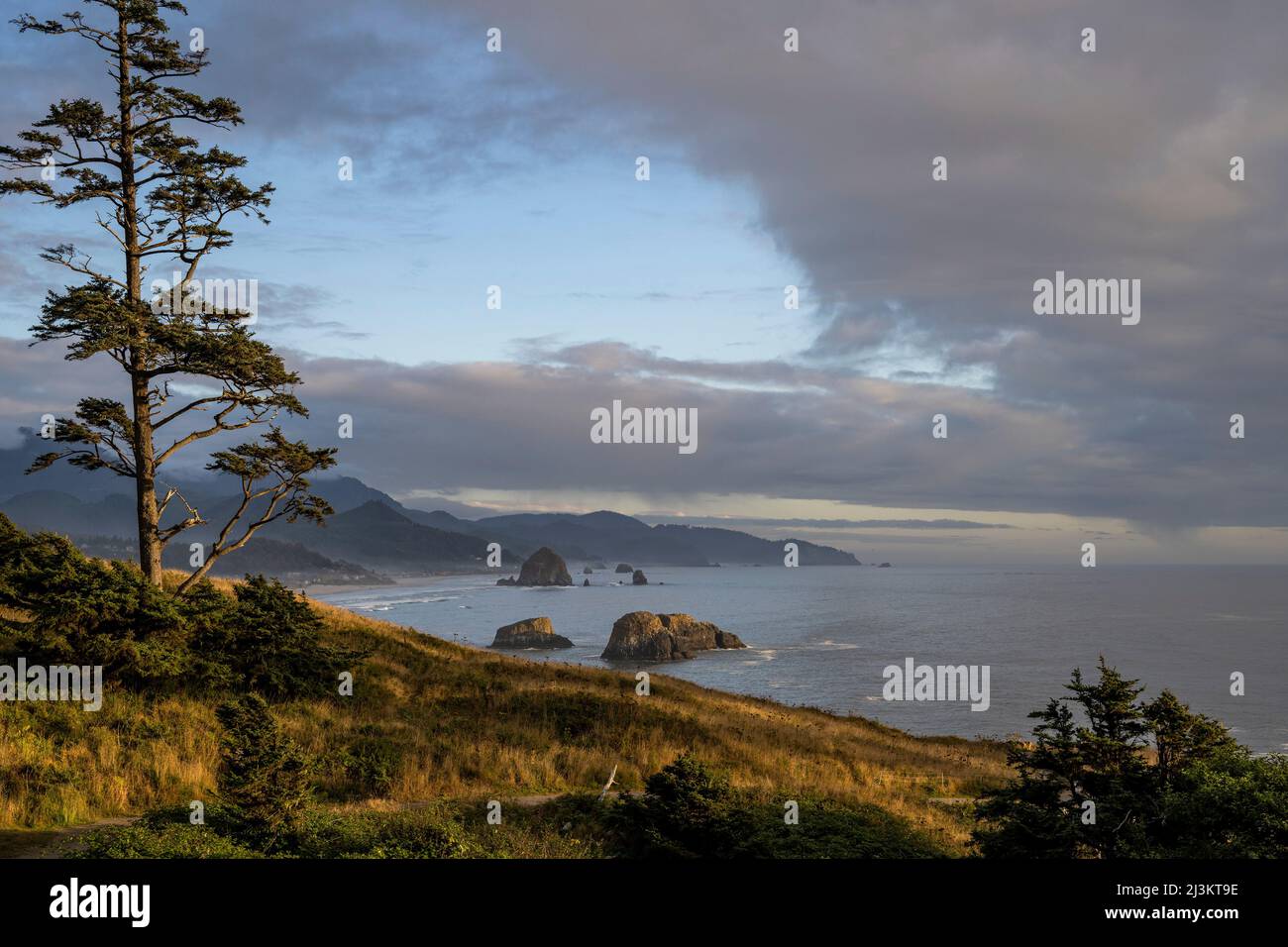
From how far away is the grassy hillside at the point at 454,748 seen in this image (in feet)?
48.3

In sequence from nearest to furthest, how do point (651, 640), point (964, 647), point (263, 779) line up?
point (263, 779), point (651, 640), point (964, 647)

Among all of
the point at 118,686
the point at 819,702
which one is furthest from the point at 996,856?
the point at 819,702

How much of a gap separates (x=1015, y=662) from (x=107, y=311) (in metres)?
93.7

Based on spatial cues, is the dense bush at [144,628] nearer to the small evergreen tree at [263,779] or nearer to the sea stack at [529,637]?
the small evergreen tree at [263,779]

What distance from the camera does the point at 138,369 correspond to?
2211 centimetres

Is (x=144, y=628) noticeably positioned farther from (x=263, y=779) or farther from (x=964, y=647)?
(x=964, y=647)

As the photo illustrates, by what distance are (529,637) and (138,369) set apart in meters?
87.0

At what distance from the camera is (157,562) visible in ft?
73.0

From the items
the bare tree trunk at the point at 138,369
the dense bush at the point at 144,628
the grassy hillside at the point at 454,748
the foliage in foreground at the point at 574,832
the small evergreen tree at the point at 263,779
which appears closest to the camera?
the foliage in foreground at the point at 574,832

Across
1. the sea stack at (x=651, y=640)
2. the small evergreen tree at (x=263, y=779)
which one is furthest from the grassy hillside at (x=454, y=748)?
the sea stack at (x=651, y=640)

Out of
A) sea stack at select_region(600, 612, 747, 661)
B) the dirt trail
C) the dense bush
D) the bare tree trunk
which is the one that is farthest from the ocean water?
the dirt trail

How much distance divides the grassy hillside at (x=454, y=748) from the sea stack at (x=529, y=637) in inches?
2898

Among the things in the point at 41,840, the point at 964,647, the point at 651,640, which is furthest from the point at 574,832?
the point at 964,647

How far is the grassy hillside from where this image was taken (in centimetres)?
1471
